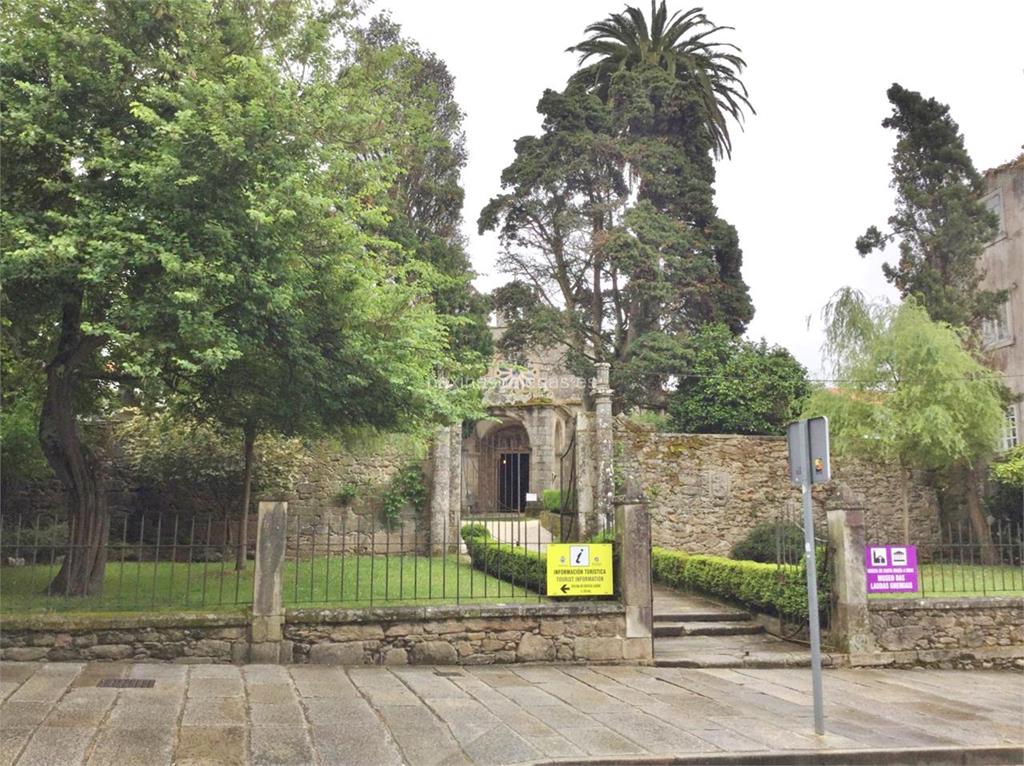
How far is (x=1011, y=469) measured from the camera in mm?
19797

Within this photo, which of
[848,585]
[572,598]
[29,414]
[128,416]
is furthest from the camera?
[128,416]

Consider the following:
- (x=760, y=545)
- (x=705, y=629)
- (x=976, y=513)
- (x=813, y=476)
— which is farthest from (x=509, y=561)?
(x=976, y=513)

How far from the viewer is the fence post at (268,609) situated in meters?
9.32

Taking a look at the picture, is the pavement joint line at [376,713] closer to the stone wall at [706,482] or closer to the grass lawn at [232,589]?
the grass lawn at [232,589]

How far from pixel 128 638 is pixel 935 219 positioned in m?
21.4

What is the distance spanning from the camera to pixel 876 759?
6793 millimetres

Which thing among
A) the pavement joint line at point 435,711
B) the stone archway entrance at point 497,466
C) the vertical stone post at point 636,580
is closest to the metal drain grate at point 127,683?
the pavement joint line at point 435,711

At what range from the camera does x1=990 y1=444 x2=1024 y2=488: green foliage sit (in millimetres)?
19734

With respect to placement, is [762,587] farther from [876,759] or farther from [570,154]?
[570,154]

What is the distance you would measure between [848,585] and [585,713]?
5182 mm

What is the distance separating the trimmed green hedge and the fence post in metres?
6.89

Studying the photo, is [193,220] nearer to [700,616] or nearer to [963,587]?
[700,616]

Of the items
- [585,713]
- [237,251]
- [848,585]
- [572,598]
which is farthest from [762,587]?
[237,251]

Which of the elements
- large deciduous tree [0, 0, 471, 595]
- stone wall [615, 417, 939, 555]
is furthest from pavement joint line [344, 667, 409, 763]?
stone wall [615, 417, 939, 555]
